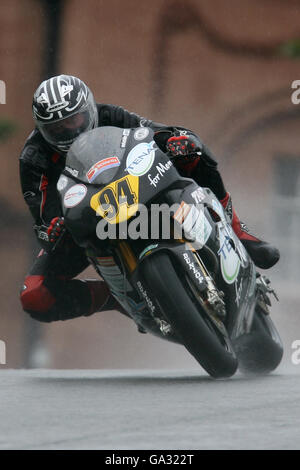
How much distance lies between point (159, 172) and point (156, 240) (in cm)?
27

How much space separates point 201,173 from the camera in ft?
14.5

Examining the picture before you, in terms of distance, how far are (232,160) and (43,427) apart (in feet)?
24.6

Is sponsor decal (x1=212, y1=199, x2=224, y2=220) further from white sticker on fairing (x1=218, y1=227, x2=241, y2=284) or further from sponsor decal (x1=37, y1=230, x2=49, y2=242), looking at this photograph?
sponsor decal (x1=37, y1=230, x2=49, y2=242)

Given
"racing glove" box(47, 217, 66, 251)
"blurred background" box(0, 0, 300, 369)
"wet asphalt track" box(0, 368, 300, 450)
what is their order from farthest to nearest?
"blurred background" box(0, 0, 300, 369)
"racing glove" box(47, 217, 66, 251)
"wet asphalt track" box(0, 368, 300, 450)

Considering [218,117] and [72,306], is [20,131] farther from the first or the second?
[72,306]

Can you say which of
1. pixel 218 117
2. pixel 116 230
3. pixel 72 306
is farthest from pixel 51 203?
pixel 218 117

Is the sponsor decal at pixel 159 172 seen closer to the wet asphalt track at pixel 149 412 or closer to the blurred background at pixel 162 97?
the wet asphalt track at pixel 149 412

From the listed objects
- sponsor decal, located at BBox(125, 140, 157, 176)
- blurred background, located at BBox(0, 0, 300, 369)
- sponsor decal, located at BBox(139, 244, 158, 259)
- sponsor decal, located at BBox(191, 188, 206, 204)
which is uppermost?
sponsor decal, located at BBox(125, 140, 157, 176)

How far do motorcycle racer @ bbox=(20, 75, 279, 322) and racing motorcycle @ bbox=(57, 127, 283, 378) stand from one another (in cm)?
20

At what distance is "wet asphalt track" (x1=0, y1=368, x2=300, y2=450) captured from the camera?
270 centimetres

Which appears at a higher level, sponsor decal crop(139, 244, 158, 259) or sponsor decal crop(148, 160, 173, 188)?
sponsor decal crop(148, 160, 173, 188)

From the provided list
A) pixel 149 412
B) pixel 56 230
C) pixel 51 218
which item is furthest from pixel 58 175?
pixel 149 412

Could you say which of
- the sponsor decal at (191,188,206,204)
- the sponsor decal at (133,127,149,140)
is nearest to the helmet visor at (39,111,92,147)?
the sponsor decal at (133,127,149,140)

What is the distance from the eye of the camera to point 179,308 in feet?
12.3
